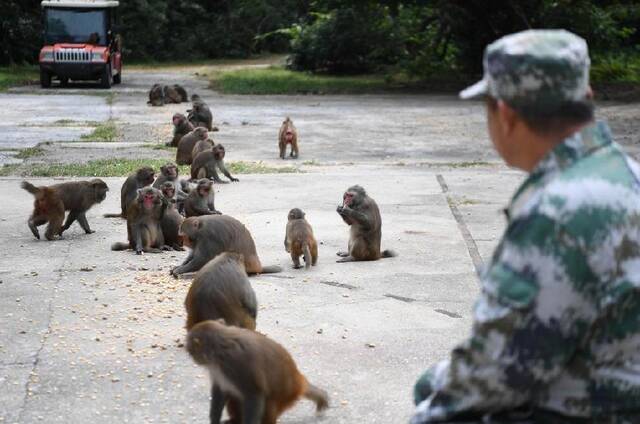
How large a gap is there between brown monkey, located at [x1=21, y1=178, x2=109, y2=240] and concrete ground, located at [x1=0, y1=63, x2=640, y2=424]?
0.61 feet

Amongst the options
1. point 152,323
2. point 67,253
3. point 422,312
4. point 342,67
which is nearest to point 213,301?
point 152,323

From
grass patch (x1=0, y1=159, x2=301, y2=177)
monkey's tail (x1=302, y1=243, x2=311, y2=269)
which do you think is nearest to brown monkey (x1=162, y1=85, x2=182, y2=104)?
grass patch (x1=0, y1=159, x2=301, y2=177)

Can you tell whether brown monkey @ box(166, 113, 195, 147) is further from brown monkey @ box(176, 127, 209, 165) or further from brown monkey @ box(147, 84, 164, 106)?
brown monkey @ box(147, 84, 164, 106)

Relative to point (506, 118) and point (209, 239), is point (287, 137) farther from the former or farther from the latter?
point (506, 118)

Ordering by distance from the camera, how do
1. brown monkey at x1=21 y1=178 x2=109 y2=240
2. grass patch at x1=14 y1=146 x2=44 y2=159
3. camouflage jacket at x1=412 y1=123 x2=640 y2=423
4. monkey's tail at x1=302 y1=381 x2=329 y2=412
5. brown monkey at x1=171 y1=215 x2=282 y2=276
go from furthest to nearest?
grass patch at x1=14 y1=146 x2=44 y2=159, brown monkey at x1=21 y1=178 x2=109 y2=240, brown monkey at x1=171 y1=215 x2=282 y2=276, monkey's tail at x1=302 y1=381 x2=329 y2=412, camouflage jacket at x1=412 y1=123 x2=640 y2=423

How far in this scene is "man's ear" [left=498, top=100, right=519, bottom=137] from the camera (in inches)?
110

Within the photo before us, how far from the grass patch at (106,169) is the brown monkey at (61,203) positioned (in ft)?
13.0

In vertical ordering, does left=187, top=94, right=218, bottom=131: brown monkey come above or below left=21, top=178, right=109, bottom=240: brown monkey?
below

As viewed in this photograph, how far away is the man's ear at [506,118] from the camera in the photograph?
2.81 meters

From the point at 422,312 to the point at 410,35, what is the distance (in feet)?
121

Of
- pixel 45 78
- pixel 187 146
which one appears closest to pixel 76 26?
pixel 45 78

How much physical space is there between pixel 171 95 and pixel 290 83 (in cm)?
729

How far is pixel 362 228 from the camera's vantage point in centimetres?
999

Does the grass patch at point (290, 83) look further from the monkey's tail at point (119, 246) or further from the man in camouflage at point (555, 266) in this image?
the man in camouflage at point (555, 266)
